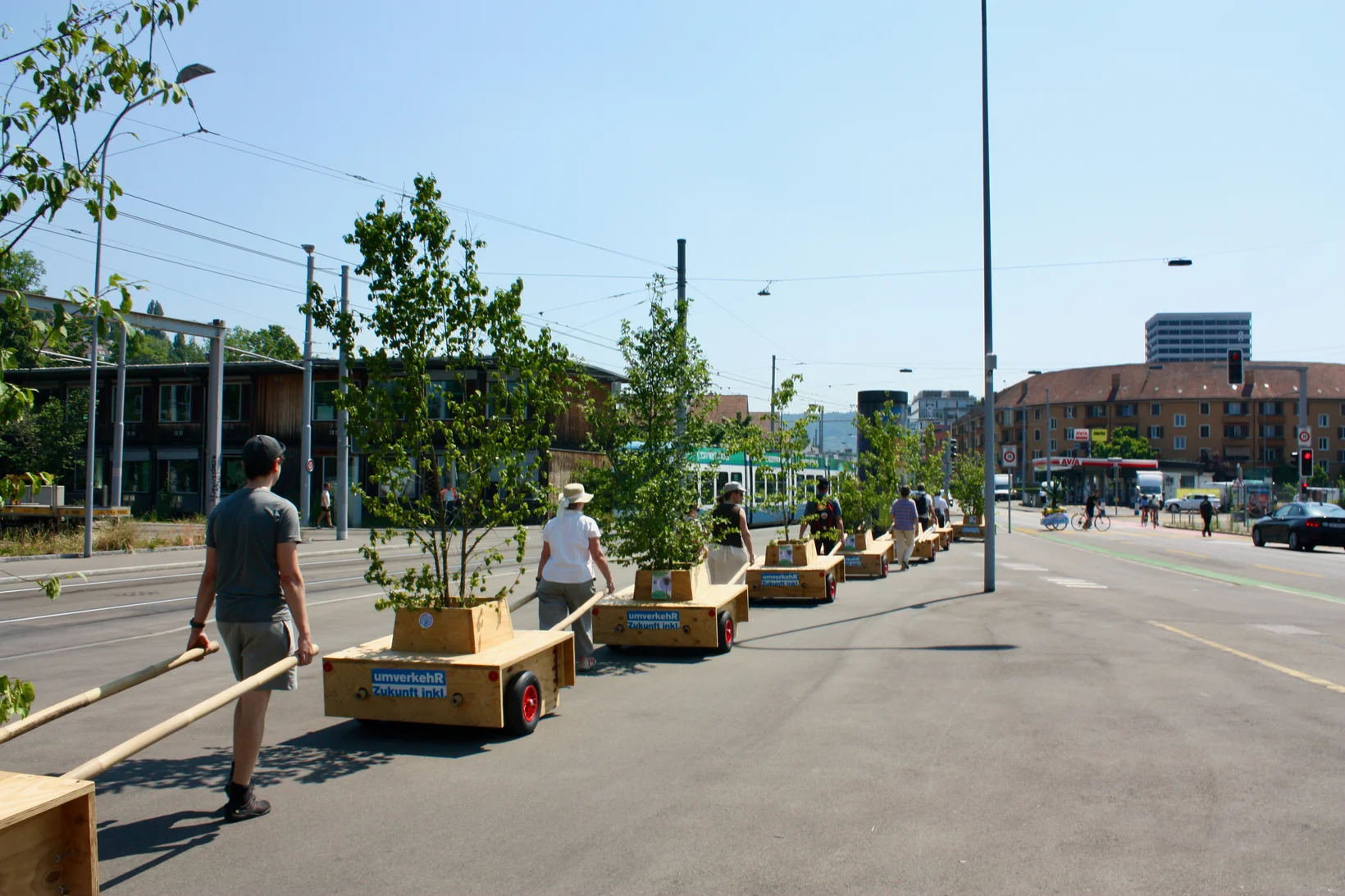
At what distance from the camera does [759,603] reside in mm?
15688

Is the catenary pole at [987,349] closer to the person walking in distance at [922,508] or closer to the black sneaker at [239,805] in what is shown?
the person walking in distance at [922,508]

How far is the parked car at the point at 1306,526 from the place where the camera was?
30.4m

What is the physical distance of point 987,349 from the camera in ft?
59.1

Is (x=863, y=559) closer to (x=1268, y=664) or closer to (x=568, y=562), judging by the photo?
(x=1268, y=664)

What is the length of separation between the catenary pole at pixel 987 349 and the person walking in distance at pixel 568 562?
9.93 m

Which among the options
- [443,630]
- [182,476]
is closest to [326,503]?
[182,476]

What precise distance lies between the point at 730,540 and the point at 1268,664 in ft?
20.2

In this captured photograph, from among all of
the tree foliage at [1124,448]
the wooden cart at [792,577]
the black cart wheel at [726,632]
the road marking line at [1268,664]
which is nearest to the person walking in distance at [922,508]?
the wooden cart at [792,577]

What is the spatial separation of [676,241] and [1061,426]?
373 feet

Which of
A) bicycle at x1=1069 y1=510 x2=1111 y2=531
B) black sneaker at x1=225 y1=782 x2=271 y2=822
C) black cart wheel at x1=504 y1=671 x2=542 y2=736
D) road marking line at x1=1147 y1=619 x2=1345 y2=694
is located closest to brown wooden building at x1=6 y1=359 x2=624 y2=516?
bicycle at x1=1069 y1=510 x2=1111 y2=531

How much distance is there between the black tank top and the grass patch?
56.1 feet

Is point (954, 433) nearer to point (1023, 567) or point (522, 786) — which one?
point (1023, 567)

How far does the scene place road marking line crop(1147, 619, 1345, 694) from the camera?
341 inches

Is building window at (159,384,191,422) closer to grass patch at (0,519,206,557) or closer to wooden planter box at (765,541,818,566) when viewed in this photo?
grass patch at (0,519,206,557)
